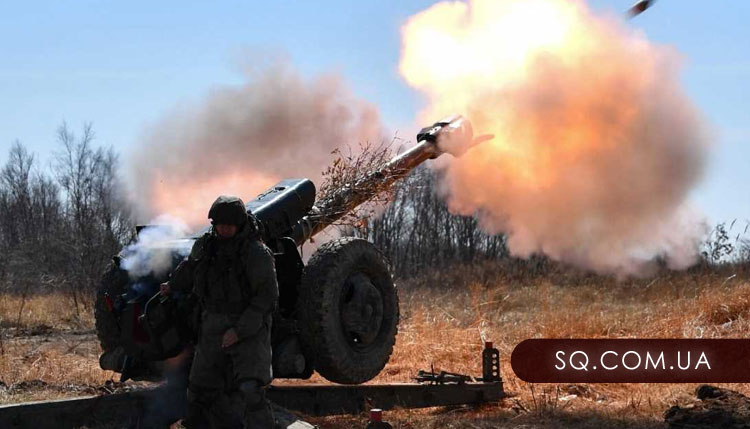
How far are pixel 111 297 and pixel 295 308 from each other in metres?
1.33

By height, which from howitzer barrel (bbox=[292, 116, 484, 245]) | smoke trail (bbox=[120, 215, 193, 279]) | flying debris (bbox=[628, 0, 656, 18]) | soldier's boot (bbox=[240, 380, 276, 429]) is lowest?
soldier's boot (bbox=[240, 380, 276, 429])

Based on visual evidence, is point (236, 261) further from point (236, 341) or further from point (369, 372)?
point (369, 372)

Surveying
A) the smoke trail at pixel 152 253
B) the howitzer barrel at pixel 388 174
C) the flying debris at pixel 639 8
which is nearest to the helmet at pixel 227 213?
the smoke trail at pixel 152 253

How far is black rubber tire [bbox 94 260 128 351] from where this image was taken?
6.73 m

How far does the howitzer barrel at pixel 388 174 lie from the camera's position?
827 cm

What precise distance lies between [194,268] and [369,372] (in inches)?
79.4

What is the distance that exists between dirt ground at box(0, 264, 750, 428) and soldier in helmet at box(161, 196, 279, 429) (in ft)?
4.69

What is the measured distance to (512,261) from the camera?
28.6 metres

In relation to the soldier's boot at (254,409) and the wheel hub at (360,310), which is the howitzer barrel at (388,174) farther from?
the soldier's boot at (254,409)

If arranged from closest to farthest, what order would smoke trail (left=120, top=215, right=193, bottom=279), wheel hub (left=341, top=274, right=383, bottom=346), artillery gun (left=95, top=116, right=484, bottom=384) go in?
1. artillery gun (left=95, top=116, right=484, bottom=384)
2. smoke trail (left=120, top=215, right=193, bottom=279)
3. wheel hub (left=341, top=274, right=383, bottom=346)

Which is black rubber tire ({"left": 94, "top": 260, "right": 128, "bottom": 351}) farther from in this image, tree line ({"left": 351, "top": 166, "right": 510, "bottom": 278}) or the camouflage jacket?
tree line ({"left": 351, "top": 166, "right": 510, "bottom": 278})

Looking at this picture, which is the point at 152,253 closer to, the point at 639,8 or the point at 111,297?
the point at 111,297

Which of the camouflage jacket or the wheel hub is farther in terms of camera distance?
the wheel hub

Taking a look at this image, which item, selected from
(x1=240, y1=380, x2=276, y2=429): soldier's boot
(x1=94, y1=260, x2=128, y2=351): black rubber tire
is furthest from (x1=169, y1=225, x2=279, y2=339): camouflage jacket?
(x1=94, y1=260, x2=128, y2=351): black rubber tire
